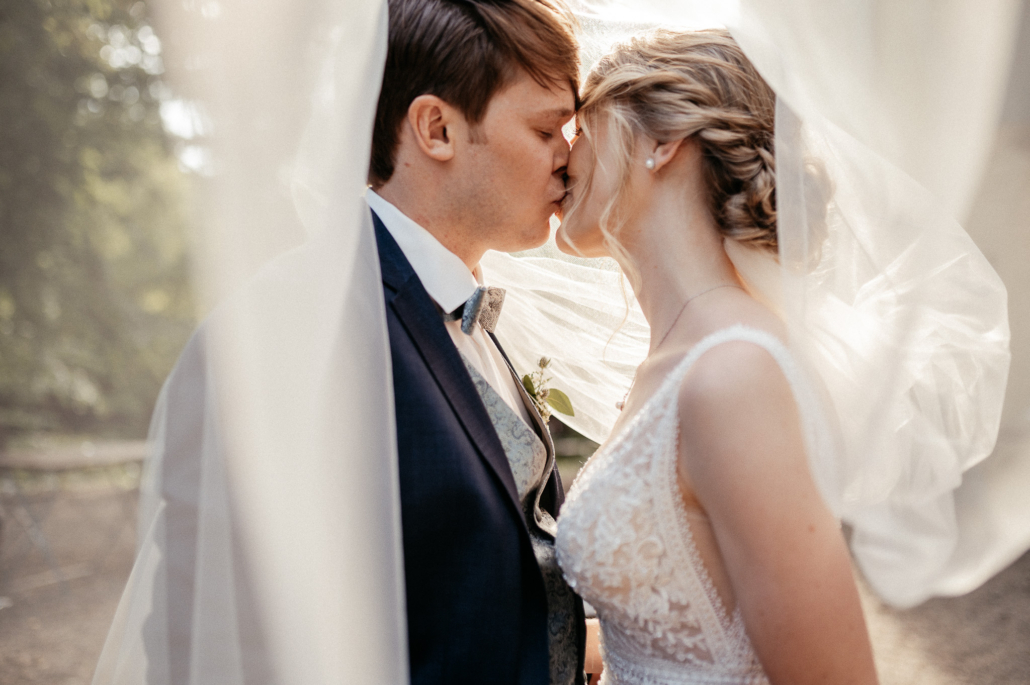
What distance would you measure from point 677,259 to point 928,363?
0.68 m

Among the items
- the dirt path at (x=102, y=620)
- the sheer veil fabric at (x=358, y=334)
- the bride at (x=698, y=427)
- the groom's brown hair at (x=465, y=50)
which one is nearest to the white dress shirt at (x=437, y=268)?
the groom's brown hair at (x=465, y=50)

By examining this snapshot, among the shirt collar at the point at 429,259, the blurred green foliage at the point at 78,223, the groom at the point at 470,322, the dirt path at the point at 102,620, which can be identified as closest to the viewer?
the groom at the point at 470,322

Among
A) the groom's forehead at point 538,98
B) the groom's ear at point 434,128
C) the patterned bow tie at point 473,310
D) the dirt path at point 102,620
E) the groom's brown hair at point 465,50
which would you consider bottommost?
the dirt path at point 102,620

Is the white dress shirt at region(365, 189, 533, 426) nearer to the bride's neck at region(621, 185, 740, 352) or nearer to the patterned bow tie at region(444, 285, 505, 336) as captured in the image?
the patterned bow tie at region(444, 285, 505, 336)

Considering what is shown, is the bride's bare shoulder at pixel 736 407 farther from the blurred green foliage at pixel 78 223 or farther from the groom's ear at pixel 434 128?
the blurred green foliage at pixel 78 223

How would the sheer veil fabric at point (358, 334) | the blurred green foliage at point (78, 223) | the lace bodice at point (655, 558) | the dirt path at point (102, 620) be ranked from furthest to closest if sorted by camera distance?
the blurred green foliage at point (78, 223) → the dirt path at point (102, 620) → the lace bodice at point (655, 558) → the sheer veil fabric at point (358, 334)

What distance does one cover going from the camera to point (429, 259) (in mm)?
2000

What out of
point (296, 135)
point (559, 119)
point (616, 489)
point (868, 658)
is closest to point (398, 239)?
point (559, 119)

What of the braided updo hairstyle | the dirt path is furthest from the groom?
the dirt path

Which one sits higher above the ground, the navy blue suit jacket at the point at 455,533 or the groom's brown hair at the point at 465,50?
the groom's brown hair at the point at 465,50

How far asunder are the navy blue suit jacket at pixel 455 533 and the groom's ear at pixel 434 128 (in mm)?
503

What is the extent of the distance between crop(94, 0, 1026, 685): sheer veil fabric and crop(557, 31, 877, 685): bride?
0.15 m

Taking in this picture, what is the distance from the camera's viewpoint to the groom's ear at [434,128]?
6.66 feet

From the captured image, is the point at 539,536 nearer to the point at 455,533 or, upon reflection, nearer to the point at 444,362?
the point at 455,533
